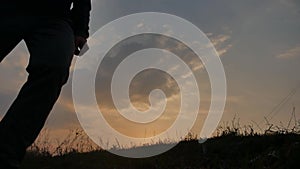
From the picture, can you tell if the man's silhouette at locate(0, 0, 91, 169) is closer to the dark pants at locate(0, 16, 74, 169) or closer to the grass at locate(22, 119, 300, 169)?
the dark pants at locate(0, 16, 74, 169)

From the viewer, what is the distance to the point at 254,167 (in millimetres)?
4918

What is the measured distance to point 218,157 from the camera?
5.93m

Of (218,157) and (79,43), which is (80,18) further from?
(218,157)

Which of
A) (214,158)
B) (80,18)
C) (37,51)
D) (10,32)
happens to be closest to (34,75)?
(37,51)

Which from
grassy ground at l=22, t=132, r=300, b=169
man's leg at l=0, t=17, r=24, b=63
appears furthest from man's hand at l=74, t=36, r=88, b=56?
grassy ground at l=22, t=132, r=300, b=169

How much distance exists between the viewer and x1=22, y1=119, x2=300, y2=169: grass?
5.07 m

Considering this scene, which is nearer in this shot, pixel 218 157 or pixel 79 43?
pixel 79 43

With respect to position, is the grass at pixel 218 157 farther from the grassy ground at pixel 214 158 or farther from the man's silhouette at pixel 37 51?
the man's silhouette at pixel 37 51

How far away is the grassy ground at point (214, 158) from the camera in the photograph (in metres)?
5.05

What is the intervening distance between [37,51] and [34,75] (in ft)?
0.51

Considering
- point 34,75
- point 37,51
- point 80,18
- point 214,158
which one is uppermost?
point 80,18

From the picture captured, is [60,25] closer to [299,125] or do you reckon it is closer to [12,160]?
[12,160]

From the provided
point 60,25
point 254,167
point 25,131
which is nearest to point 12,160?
point 25,131

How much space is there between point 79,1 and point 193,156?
3.65m
